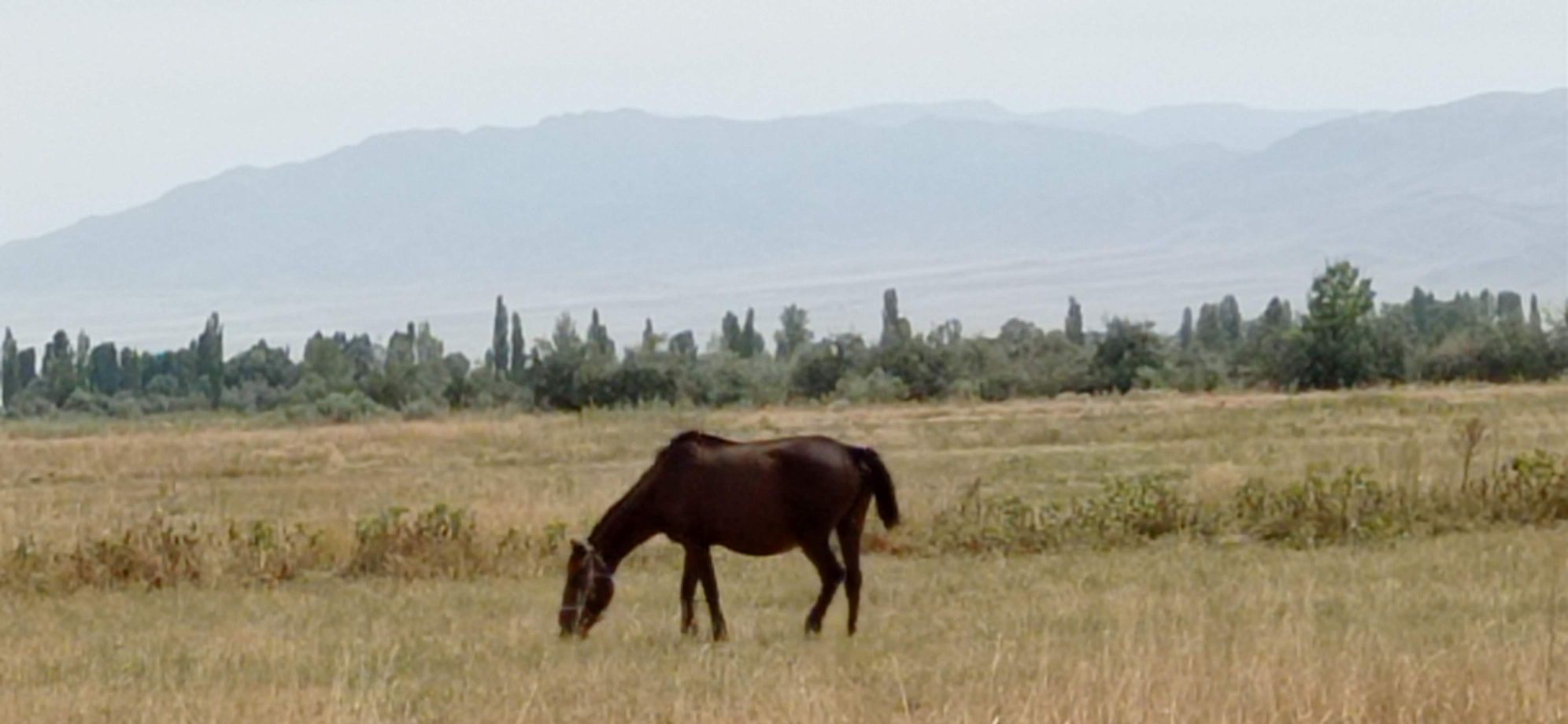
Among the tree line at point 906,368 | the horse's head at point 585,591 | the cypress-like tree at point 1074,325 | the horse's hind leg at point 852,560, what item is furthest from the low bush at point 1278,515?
the cypress-like tree at point 1074,325

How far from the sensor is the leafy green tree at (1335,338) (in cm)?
8519

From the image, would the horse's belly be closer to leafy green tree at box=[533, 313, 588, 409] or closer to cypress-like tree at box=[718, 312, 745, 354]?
leafy green tree at box=[533, 313, 588, 409]

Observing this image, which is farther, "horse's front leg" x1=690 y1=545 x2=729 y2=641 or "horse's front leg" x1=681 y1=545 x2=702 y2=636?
"horse's front leg" x1=681 y1=545 x2=702 y2=636

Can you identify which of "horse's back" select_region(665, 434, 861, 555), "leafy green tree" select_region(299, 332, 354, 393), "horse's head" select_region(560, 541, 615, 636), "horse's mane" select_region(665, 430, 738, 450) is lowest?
"horse's head" select_region(560, 541, 615, 636)

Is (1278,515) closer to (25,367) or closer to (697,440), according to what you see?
(697,440)

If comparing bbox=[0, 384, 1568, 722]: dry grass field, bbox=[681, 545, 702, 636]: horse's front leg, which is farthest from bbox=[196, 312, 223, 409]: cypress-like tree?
bbox=[681, 545, 702, 636]: horse's front leg

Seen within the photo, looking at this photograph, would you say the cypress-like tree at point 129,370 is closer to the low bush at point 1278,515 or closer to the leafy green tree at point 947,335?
the leafy green tree at point 947,335

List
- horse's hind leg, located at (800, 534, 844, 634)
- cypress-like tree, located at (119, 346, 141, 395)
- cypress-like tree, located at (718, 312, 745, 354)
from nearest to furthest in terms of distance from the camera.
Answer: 1. horse's hind leg, located at (800, 534, 844, 634)
2. cypress-like tree, located at (718, 312, 745, 354)
3. cypress-like tree, located at (119, 346, 141, 395)

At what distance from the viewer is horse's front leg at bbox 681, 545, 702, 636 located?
13.7 metres

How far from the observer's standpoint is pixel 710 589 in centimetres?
1349

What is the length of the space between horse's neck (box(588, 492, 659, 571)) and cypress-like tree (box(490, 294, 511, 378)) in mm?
107809

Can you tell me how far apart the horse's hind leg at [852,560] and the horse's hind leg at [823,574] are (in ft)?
0.23

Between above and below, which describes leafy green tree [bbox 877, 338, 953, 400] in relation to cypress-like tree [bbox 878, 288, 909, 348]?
below

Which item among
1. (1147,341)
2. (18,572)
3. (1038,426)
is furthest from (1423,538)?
(1147,341)
